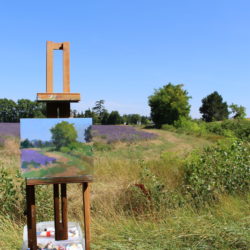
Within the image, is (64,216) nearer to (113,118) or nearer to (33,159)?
(33,159)

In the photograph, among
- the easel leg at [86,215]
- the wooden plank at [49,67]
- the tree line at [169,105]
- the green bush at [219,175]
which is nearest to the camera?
the easel leg at [86,215]

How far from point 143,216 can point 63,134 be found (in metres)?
1.73

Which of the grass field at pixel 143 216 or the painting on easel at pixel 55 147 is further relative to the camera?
the grass field at pixel 143 216

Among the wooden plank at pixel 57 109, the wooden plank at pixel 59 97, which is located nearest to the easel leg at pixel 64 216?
the wooden plank at pixel 57 109

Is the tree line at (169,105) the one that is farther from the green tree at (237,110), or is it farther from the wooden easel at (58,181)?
the wooden easel at (58,181)

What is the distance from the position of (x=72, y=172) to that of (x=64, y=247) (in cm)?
62

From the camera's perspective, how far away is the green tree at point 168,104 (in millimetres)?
25406

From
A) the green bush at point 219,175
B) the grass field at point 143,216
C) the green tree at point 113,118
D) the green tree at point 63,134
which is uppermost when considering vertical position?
the green tree at point 113,118

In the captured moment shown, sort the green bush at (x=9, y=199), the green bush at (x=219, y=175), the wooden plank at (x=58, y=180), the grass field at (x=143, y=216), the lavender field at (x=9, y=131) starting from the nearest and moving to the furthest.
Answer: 1. the wooden plank at (x=58, y=180)
2. the grass field at (x=143, y=216)
3. the green bush at (x=9, y=199)
4. the green bush at (x=219, y=175)
5. the lavender field at (x=9, y=131)

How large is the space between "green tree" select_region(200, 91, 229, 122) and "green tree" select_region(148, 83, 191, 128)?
1055 cm

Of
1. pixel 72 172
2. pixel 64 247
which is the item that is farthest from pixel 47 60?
pixel 64 247

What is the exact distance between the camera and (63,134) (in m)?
2.68

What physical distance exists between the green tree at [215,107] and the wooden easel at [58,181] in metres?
34.4

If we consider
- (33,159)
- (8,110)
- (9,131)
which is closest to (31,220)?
(33,159)
